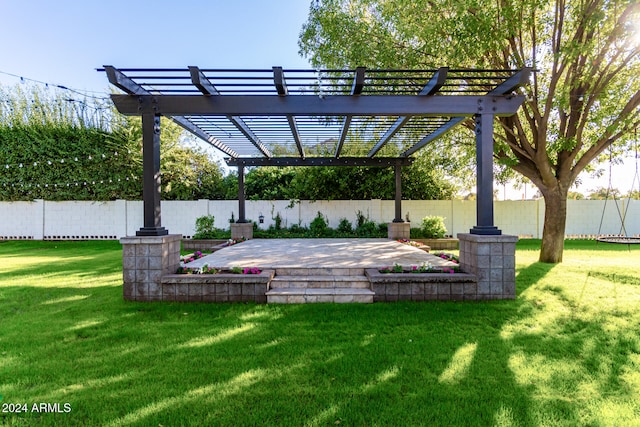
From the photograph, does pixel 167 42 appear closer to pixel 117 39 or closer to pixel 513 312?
pixel 117 39

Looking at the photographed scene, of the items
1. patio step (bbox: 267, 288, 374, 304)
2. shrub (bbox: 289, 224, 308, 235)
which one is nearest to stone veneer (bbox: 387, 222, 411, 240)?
shrub (bbox: 289, 224, 308, 235)

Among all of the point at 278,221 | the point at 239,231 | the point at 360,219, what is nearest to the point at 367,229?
the point at 360,219

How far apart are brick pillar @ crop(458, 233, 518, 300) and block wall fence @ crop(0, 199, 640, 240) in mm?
7698

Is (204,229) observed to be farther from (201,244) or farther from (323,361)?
(323,361)

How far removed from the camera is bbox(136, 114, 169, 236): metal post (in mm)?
5016

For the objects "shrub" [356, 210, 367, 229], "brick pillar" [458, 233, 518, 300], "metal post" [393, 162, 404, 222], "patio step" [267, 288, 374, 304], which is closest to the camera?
"patio step" [267, 288, 374, 304]

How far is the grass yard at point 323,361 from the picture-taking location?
2.20 metres

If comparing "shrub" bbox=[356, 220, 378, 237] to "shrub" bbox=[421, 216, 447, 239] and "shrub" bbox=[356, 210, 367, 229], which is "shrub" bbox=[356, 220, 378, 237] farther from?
"shrub" bbox=[421, 216, 447, 239]

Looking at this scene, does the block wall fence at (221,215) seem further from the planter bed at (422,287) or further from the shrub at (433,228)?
the planter bed at (422,287)

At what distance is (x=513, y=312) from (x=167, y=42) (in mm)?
11952

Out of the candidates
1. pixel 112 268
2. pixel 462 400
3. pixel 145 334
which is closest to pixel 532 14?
pixel 462 400

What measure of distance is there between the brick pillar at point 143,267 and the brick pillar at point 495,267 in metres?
4.58

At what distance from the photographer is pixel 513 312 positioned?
434cm

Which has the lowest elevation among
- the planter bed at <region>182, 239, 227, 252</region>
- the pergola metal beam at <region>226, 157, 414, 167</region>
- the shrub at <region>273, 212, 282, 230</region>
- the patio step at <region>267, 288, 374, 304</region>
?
the patio step at <region>267, 288, 374, 304</region>
